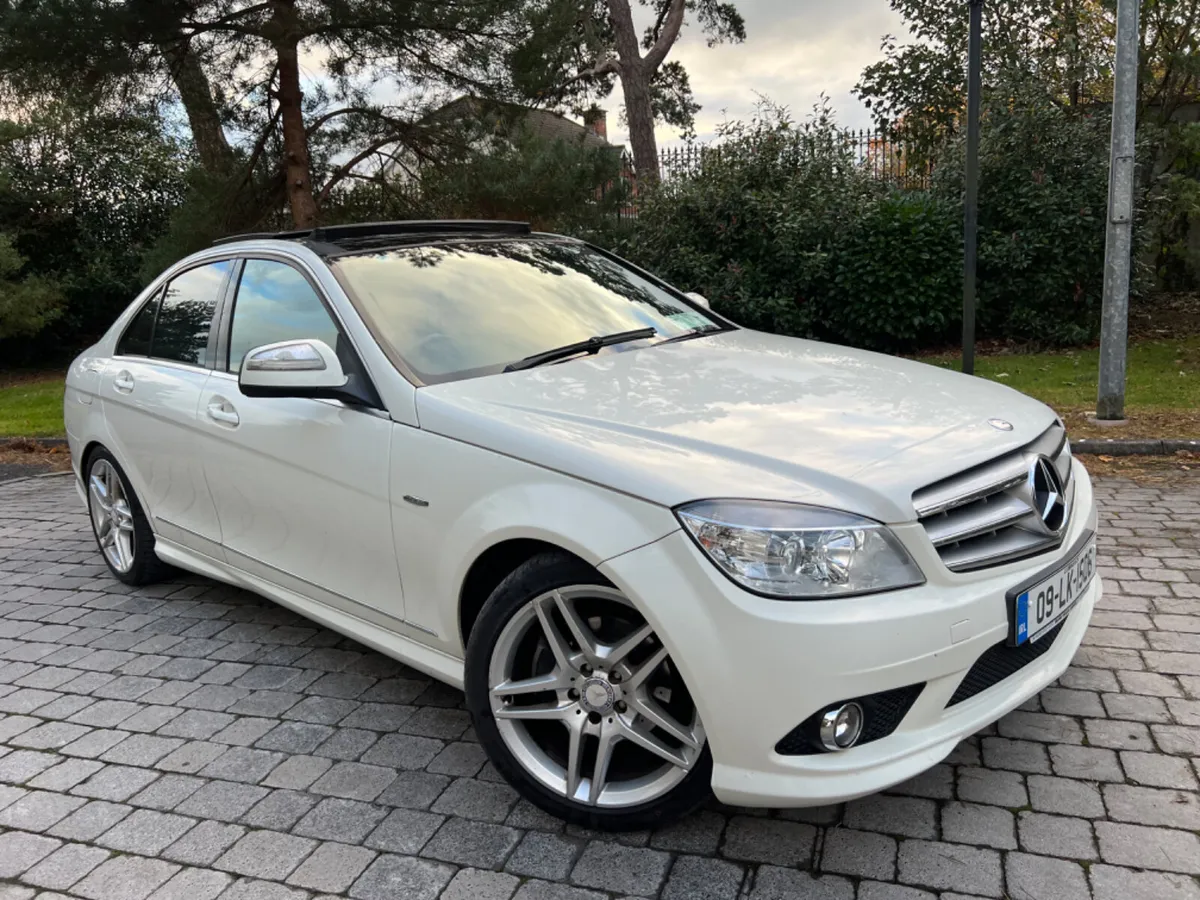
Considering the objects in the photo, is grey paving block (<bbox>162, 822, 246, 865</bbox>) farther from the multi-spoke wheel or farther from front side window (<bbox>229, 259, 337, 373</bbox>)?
the multi-spoke wheel

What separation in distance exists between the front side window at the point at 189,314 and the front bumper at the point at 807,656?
256cm

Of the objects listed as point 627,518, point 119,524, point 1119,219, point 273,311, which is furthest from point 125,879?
point 1119,219

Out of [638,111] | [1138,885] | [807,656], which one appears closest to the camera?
[807,656]

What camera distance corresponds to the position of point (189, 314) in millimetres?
4246

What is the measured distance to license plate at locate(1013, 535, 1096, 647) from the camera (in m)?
2.43

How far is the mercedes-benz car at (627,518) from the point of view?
2.24 meters

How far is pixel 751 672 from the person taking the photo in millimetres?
2195

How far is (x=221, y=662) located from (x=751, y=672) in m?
2.61

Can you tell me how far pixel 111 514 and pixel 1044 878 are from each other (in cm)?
447

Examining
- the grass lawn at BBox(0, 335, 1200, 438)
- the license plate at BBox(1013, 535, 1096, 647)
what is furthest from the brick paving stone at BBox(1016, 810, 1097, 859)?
the grass lawn at BBox(0, 335, 1200, 438)

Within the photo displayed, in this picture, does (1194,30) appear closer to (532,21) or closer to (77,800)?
(532,21)

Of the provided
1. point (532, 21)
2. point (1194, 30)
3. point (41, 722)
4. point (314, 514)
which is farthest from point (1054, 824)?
point (1194, 30)

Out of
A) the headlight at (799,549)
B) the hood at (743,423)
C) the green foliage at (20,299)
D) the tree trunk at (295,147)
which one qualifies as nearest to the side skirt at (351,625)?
the hood at (743,423)

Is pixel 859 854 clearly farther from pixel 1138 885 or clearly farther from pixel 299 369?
pixel 299 369
